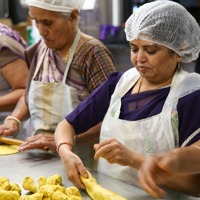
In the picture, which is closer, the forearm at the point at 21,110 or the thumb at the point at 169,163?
the thumb at the point at 169,163

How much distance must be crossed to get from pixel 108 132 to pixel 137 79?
0.35m

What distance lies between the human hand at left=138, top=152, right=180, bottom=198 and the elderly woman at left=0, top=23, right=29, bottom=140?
1.61 meters

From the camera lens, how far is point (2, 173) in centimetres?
163

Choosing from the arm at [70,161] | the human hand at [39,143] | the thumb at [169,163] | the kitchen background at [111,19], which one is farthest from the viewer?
the kitchen background at [111,19]

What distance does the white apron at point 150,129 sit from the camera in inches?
56.9

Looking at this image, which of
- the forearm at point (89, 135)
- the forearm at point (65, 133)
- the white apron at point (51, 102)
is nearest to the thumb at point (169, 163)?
the forearm at point (65, 133)

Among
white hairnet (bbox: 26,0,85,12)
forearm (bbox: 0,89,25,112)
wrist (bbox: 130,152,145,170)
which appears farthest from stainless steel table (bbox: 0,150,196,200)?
white hairnet (bbox: 26,0,85,12)

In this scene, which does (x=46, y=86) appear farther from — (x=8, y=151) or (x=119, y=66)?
(x=119, y=66)

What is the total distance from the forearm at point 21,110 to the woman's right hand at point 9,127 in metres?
0.09

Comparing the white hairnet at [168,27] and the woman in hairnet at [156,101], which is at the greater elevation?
the white hairnet at [168,27]

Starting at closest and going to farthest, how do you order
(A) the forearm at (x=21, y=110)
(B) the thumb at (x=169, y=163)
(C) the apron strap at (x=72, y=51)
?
(B) the thumb at (x=169, y=163)
(C) the apron strap at (x=72, y=51)
(A) the forearm at (x=21, y=110)

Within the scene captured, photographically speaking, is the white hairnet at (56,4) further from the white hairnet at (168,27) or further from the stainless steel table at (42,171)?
the stainless steel table at (42,171)

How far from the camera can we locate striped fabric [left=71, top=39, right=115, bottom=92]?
206cm

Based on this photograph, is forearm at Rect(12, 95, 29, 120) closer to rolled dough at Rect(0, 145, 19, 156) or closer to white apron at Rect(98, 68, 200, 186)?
rolled dough at Rect(0, 145, 19, 156)
